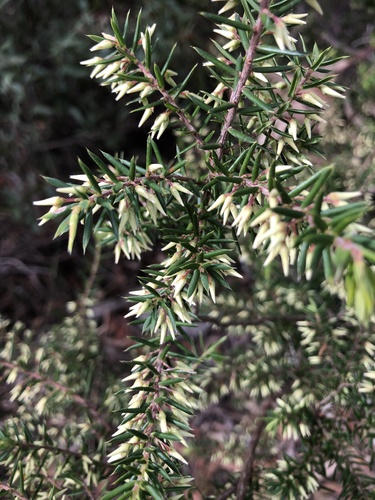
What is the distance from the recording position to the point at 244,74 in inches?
25.2


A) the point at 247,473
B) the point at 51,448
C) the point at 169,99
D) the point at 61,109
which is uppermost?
the point at 169,99

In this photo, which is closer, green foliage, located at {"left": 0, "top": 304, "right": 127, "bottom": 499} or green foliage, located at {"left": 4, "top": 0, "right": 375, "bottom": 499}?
green foliage, located at {"left": 4, "top": 0, "right": 375, "bottom": 499}

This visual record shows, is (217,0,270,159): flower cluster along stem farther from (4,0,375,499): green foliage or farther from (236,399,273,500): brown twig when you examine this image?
(236,399,273,500): brown twig

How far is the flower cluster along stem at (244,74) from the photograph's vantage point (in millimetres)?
582

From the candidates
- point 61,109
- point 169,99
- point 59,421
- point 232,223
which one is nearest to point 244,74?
point 169,99

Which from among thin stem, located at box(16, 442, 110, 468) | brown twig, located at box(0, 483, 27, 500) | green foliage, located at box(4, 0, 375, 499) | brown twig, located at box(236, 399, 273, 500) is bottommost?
brown twig, located at box(236, 399, 273, 500)

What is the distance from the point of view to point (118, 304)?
2.39 meters

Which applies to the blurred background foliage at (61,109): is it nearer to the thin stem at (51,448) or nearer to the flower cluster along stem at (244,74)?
the thin stem at (51,448)

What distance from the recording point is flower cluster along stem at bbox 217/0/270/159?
0.58m

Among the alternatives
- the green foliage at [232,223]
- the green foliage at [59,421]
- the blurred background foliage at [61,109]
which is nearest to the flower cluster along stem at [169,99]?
the green foliage at [232,223]

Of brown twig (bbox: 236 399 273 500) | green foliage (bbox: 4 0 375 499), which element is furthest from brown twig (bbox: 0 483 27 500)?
brown twig (bbox: 236 399 273 500)

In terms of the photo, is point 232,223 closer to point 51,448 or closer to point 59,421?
point 51,448

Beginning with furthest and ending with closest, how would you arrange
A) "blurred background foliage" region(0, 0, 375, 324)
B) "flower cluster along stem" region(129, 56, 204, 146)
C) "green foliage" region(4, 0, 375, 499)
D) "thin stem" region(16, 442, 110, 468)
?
"blurred background foliage" region(0, 0, 375, 324) → "thin stem" region(16, 442, 110, 468) → "flower cluster along stem" region(129, 56, 204, 146) → "green foliage" region(4, 0, 375, 499)

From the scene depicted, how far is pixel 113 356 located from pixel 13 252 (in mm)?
861
